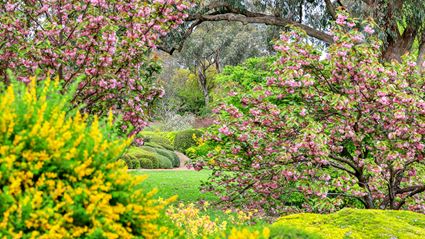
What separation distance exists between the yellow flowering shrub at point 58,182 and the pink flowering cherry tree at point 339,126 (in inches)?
201

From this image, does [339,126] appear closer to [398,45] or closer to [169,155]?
[398,45]

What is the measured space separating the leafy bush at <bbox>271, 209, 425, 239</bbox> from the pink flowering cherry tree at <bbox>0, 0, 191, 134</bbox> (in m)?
3.50

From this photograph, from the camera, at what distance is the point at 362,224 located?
4.29 meters

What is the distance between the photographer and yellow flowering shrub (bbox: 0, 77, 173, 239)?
7.84 ft

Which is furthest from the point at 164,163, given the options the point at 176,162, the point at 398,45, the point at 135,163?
the point at 398,45

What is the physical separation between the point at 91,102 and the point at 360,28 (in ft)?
25.8

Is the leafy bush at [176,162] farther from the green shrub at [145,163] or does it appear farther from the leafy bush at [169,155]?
the green shrub at [145,163]

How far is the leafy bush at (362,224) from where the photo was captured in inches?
161

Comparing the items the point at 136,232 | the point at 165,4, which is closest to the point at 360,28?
the point at 165,4

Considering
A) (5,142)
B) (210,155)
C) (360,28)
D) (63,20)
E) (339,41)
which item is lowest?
(210,155)

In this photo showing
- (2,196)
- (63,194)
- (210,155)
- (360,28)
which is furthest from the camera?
(360,28)

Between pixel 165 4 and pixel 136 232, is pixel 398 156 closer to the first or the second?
pixel 165 4

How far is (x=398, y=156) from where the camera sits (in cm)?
769

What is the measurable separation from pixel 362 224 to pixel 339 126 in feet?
12.6
